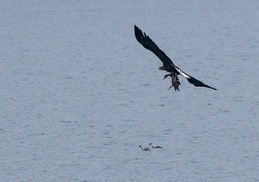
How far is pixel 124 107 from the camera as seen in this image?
48.2 metres

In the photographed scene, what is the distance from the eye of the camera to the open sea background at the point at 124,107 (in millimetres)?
33219

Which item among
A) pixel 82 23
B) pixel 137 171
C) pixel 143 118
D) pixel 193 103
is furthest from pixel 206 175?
pixel 82 23

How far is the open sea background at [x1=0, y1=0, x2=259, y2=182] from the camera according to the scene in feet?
109

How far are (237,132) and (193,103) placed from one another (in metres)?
10.3

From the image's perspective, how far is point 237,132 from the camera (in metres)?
39.9

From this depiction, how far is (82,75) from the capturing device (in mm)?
63719

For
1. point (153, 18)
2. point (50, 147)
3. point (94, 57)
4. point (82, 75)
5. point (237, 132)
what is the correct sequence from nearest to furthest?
point (50, 147), point (237, 132), point (82, 75), point (94, 57), point (153, 18)

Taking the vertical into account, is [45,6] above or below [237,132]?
above

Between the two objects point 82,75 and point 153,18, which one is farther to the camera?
point 153,18

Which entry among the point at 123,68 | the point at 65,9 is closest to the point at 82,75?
the point at 123,68

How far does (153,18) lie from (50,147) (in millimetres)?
89010

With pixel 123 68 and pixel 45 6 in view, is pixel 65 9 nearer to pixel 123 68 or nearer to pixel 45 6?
pixel 45 6

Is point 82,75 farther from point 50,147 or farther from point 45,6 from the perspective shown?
point 45,6

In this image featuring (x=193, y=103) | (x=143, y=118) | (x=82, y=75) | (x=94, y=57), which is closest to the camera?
(x=143, y=118)
